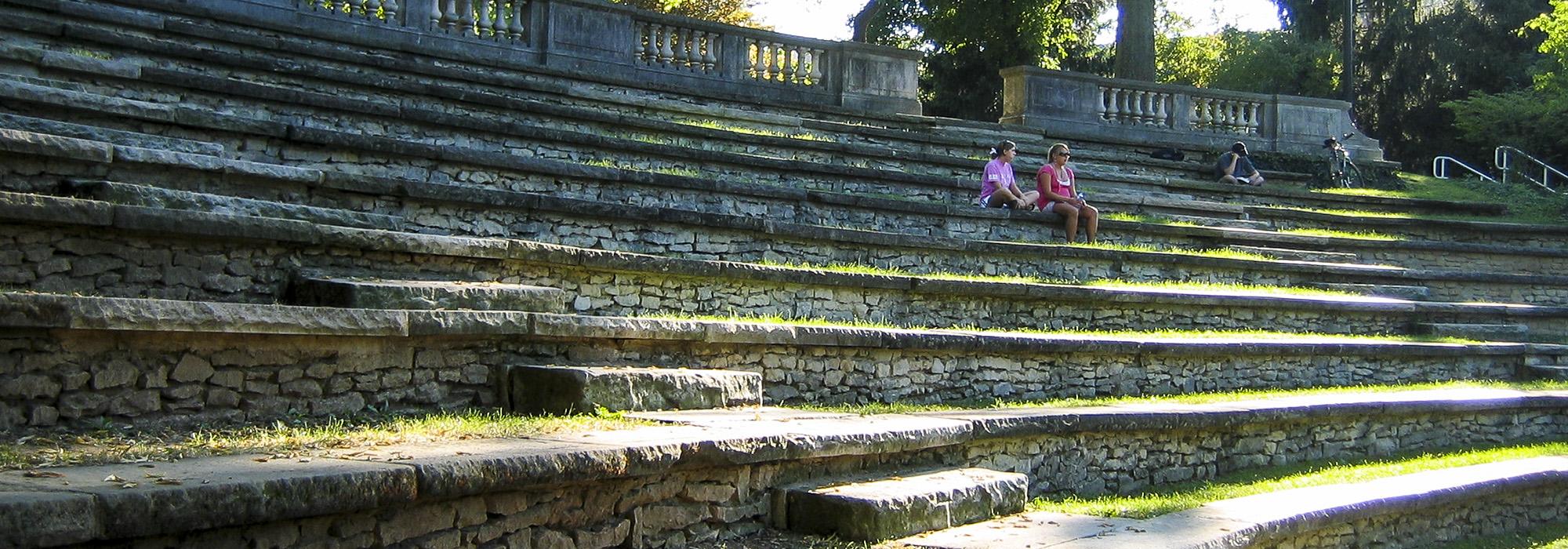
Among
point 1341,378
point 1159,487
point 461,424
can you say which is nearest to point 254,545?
point 461,424

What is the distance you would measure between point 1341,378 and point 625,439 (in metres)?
7.97

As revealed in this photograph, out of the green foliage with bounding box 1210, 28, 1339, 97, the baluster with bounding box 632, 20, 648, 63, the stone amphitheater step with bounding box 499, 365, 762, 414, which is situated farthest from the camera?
the green foliage with bounding box 1210, 28, 1339, 97

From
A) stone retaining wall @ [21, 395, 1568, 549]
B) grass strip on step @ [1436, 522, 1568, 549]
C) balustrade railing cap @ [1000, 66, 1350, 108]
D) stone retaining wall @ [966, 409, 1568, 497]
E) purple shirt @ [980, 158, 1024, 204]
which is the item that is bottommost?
grass strip on step @ [1436, 522, 1568, 549]

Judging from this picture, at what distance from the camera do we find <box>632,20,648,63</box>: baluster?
14875 millimetres

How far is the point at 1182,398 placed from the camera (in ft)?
30.4

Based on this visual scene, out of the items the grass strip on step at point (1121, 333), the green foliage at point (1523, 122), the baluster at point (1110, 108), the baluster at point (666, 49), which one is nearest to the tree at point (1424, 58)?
the green foliage at point (1523, 122)

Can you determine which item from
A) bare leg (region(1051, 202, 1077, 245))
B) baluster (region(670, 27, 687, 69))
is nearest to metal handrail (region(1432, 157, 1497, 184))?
bare leg (region(1051, 202, 1077, 245))

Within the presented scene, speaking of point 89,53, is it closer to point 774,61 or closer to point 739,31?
point 739,31

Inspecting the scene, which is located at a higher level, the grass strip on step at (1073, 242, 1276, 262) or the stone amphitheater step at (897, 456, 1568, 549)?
the grass strip on step at (1073, 242, 1276, 262)

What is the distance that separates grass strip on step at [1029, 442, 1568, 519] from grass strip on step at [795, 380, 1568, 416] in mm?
614

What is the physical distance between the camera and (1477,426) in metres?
10.9

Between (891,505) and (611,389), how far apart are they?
1.40 m

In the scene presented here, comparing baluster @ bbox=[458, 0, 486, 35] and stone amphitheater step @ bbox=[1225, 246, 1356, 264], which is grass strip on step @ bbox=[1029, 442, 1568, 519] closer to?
stone amphitheater step @ bbox=[1225, 246, 1356, 264]

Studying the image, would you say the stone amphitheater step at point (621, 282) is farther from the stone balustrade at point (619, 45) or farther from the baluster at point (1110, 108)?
the baluster at point (1110, 108)
